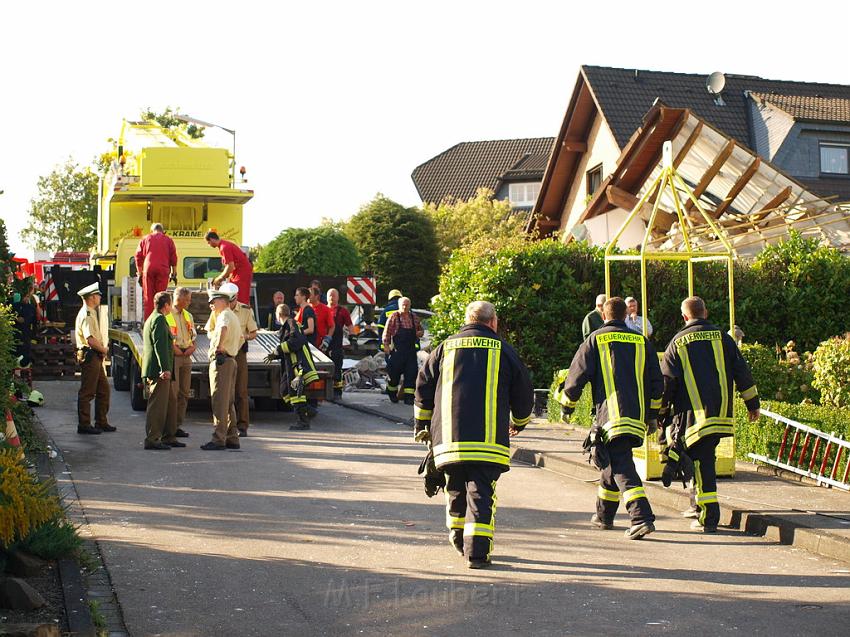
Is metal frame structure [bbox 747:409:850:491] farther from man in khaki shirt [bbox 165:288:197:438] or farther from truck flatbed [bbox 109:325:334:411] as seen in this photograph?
man in khaki shirt [bbox 165:288:197:438]

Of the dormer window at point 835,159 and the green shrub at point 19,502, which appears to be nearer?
the green shrub at point 19,502

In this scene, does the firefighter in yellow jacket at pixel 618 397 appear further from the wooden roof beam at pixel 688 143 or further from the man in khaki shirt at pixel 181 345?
the wooden roof beam at pixel 688 143

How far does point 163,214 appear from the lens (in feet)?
68.5

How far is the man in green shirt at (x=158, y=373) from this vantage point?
13.2m

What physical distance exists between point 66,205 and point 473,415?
4558 centimetres

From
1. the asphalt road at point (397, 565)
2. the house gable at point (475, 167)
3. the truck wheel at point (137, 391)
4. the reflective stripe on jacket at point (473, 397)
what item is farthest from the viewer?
the house gable at point (475, 167)

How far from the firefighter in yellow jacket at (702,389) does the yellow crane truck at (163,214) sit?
9391 mm

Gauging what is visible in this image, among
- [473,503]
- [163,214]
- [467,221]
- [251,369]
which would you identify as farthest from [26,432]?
[467,221]

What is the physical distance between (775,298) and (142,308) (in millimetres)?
9259

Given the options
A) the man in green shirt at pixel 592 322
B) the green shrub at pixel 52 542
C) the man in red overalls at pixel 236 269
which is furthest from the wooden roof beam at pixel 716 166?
the green shrub at pixel 52 542

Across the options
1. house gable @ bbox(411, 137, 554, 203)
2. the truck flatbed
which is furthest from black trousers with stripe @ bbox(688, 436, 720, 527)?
house gable @ bbox(411, 137, 554, 203)

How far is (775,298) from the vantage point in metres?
18.0

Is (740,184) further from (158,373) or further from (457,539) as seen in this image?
(457,539)

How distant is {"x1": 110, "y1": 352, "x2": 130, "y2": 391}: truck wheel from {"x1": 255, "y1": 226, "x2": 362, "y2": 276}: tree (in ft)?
63.7
